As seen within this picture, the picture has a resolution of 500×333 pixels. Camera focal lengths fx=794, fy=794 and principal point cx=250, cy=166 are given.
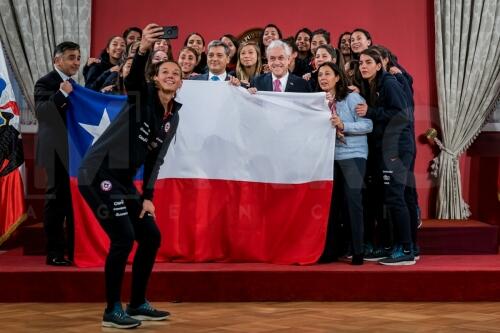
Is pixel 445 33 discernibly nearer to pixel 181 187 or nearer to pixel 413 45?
pixel 413 45

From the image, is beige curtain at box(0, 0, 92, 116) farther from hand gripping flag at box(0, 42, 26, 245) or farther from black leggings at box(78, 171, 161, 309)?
black leggings at box(78, 171, 161, 309)

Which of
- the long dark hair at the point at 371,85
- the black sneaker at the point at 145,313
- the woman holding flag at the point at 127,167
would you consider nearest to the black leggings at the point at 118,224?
the woman holding flag at the point at 127,167

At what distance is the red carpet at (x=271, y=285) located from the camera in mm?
4855

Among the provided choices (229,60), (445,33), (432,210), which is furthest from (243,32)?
(432,210)

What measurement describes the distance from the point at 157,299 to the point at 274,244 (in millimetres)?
871

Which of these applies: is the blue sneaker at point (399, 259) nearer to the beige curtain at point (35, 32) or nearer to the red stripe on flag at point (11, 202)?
the red stripe on flag at point (11, 202)

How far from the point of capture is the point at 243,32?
696 cm

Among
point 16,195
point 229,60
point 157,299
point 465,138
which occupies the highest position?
point 229,60

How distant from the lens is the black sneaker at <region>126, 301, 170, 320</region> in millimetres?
4309

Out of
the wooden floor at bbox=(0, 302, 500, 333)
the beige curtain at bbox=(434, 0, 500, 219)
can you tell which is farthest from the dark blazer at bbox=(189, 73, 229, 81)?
the beige curtain at bbox=(434, 0, 500, 219)

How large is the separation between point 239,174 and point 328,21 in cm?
231

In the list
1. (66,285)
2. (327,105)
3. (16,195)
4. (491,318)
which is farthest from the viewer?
(16,195)

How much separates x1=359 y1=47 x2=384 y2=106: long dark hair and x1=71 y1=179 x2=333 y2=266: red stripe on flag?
66 centimetres

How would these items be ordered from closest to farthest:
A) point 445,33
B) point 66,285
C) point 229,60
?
1. point 66,285
2. point 229,60
3. point 445,33
